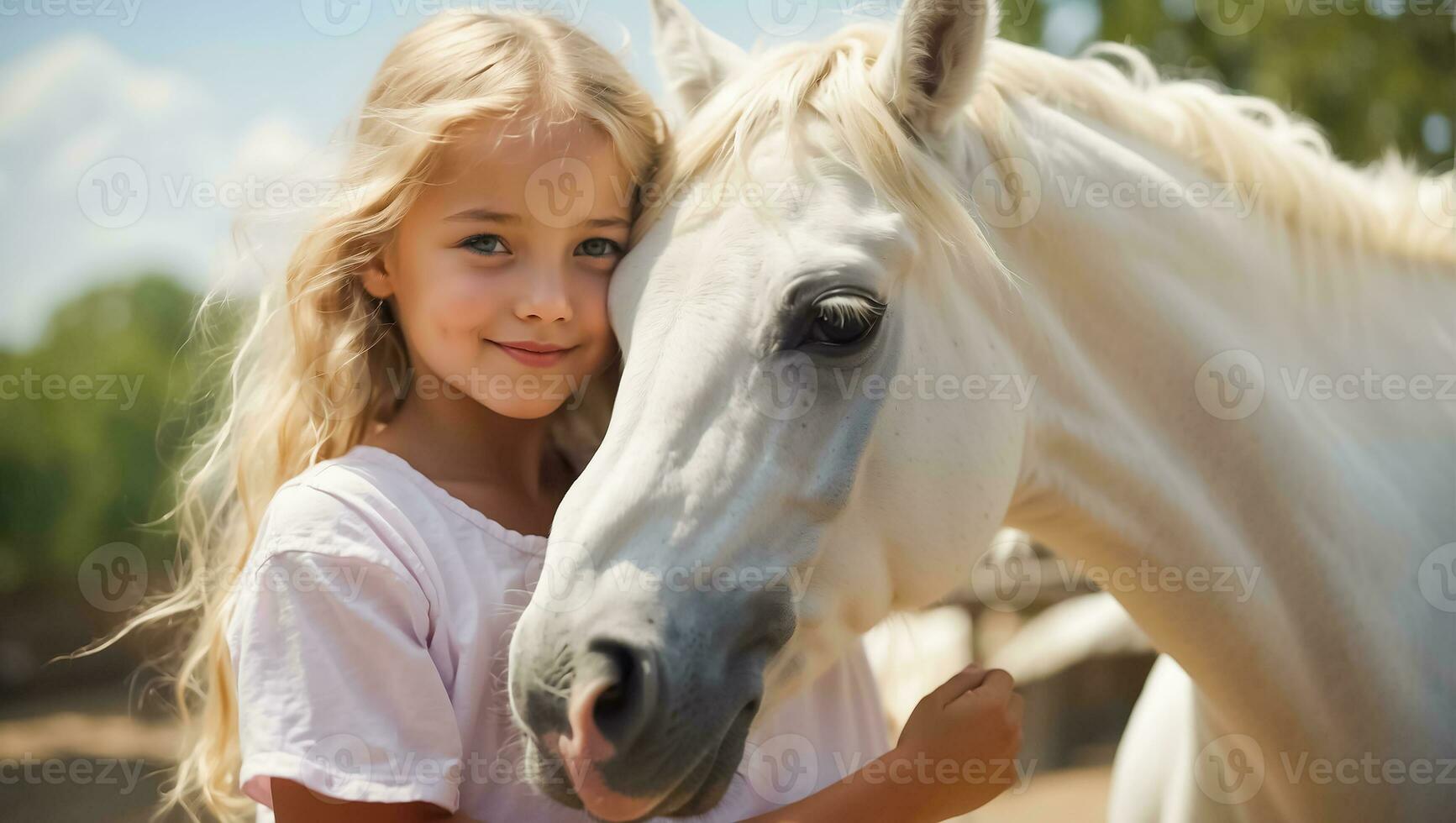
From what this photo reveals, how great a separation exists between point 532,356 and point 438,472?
10.9 inches

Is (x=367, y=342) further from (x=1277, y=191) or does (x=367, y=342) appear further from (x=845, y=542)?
(x=1277, y=191)

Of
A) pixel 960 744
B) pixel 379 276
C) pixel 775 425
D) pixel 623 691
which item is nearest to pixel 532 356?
pixel 379 276

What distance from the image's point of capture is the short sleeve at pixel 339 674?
139 cm

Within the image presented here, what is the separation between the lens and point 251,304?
2156 millimetres

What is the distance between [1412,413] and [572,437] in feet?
5.26

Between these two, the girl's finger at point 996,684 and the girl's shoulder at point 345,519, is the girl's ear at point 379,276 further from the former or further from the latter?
the girl's finger at point 996,684

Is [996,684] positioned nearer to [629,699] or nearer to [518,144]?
[629,699]

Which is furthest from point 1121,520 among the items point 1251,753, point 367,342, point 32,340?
point 32,340

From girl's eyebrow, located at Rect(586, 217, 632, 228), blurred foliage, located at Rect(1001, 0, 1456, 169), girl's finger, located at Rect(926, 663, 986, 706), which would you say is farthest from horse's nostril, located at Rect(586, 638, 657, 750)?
blurred foliage, located at Rect(1001, 0, 1456, 169)

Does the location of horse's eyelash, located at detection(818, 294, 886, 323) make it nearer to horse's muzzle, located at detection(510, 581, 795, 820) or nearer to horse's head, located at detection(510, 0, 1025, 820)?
horse's head, located at detection(510, 0, 1025, 820)

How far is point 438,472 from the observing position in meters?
1.80

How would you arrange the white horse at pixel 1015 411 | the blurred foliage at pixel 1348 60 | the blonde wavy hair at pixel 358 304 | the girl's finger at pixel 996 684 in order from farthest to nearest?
the blurred foliage at pixel 1348 60, the blonde wavy hair at pixel 358 304, the girl's finger at pixel 996 684, the white horse at pixel 1015 411

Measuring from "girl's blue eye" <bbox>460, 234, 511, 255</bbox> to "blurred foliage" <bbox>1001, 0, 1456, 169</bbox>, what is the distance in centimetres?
776

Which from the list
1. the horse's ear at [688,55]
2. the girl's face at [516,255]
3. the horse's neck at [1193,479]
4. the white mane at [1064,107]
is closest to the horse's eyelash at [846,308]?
the white mane at [1064,107]
